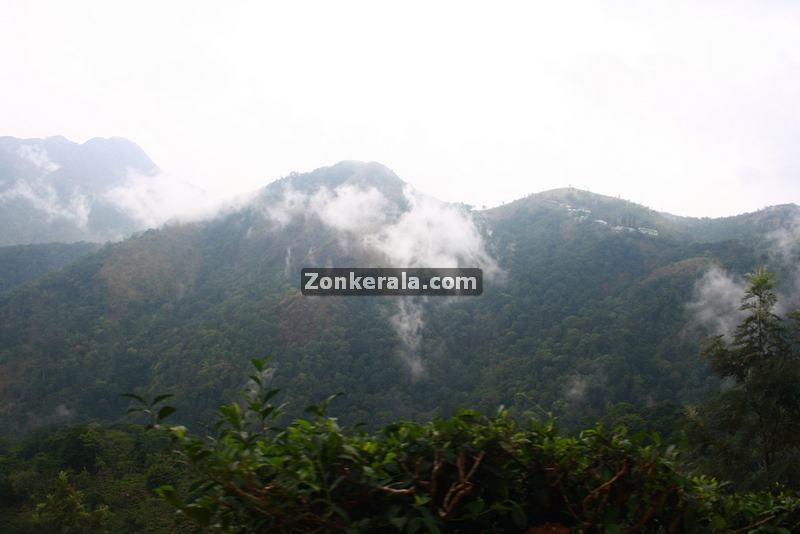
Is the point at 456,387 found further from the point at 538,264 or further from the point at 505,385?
the point at 538,264

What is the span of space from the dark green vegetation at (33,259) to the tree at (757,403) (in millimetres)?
95561

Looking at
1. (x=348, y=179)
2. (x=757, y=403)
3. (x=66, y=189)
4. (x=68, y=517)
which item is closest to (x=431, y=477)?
(x=757, y=403)

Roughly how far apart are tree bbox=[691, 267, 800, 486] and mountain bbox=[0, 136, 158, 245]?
14585cm

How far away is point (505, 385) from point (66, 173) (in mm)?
150123

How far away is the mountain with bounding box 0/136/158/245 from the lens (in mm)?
126625

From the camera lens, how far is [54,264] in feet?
294

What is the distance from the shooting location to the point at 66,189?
140 m

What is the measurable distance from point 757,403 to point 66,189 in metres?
168

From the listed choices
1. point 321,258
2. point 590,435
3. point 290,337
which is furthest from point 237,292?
point 590,435

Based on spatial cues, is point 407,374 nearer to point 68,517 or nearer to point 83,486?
point 83,486

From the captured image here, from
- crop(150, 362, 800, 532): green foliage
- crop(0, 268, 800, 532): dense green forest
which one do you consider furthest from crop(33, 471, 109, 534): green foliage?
crop(150, 362, 800, 532): green foliage

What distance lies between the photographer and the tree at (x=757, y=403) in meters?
9.78

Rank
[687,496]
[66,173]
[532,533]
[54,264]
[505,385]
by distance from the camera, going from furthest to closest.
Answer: [66,173] → [54,264] → [505,385] → [687,496] → [532,533]

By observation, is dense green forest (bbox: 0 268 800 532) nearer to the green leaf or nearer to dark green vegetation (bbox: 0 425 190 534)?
the green leaf
